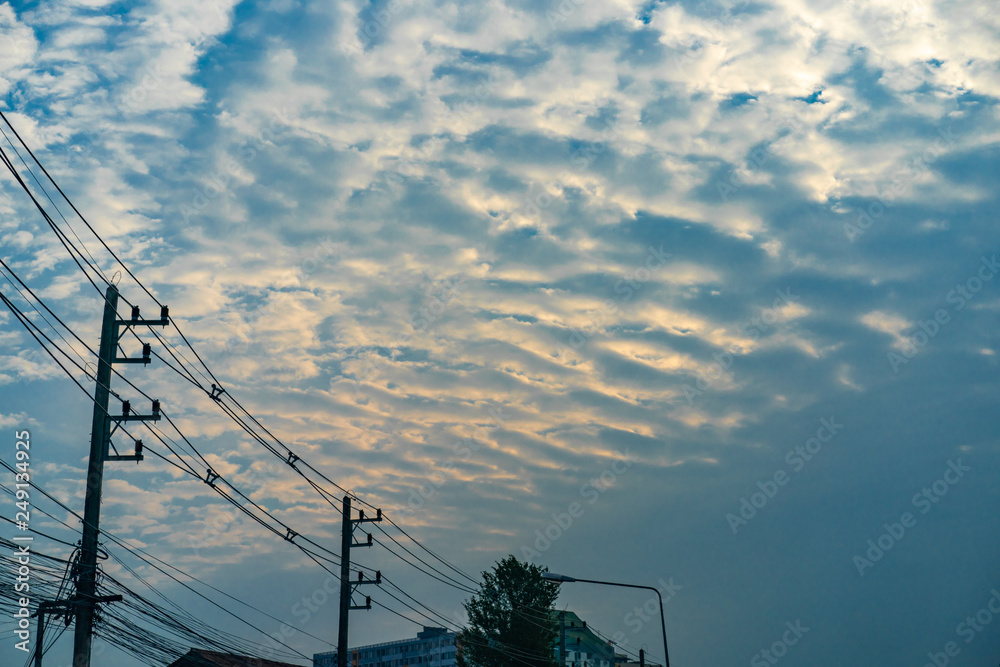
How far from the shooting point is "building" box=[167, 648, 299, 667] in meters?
40.5

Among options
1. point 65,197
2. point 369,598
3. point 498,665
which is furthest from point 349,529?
point 498,665

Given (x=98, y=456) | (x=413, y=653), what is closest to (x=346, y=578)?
(x=98, y=456)

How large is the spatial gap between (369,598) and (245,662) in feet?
68.9

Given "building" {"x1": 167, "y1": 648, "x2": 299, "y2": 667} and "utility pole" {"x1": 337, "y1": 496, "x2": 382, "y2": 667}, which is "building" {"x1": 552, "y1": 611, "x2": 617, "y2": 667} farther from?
"utility pole" {"x1": 337, "y1": 496, "x2": 382, "y2": 667}

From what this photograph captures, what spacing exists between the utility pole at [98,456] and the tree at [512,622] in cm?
3978

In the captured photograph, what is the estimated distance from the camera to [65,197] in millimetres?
17594

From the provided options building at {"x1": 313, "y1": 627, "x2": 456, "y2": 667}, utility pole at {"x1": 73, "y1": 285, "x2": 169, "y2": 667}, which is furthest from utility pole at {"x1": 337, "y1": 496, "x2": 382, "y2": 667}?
building at {"x1": 313, "y1": 627, "x2": 456, "y2": 667}

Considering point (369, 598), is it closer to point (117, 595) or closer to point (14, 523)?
point (117, 595)

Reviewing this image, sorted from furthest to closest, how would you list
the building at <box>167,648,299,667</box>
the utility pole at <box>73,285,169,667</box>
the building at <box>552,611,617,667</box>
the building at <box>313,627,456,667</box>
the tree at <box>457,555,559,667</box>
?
the building at <box>313,627,456,667</box> → the building at <box>552,611,617,667</box> → the tree at <box>457,555,559,667</box> → the building at <box>167,648,299,667</box> → the utility pole at <box>73,285,169,667</box>

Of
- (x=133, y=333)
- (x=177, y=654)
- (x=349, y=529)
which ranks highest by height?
(x=133, y=333)

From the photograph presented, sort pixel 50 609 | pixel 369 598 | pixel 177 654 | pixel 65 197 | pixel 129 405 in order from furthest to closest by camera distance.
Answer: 1. pixel 369 598
2. pixel 177 654
3. pixel 129 405
4. pixel 50 609
5. pixel 65 197

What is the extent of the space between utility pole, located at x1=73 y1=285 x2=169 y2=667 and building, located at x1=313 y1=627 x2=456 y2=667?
481ft

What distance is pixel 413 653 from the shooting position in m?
172

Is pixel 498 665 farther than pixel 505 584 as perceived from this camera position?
No
